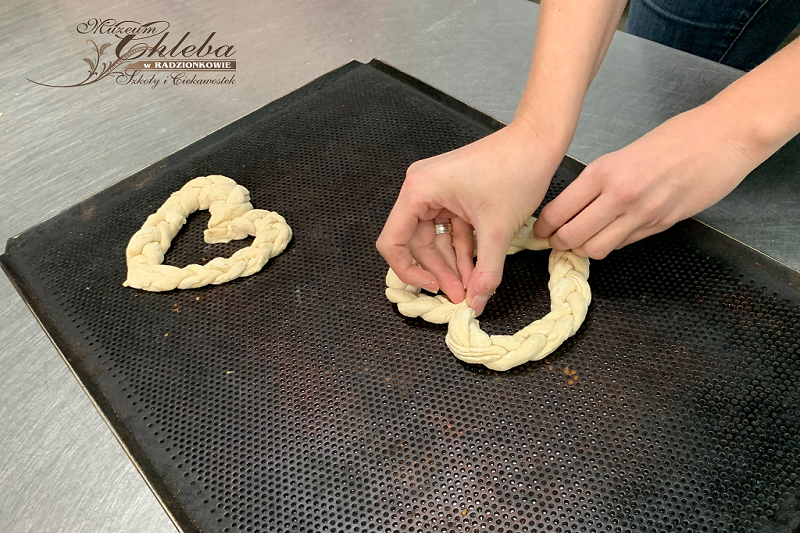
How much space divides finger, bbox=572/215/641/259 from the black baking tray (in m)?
0.13

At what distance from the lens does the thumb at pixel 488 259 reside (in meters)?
0.94

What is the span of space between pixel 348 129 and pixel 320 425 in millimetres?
839

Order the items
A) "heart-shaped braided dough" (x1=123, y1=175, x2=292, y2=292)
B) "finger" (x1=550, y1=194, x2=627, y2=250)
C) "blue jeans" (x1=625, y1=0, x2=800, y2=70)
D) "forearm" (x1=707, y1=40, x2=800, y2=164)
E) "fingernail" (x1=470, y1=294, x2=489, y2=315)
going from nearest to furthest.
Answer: "forearm" (x1=707, y1=40, x2=800, y2=164) < "finger" (x1=550, y1=194, x2=627, y2=250) < "fingernail" (x1=470, y1=294, x2=489, y2=315) < "heart-shaped braided dough" (x1=123, y1=175, x2=292, y2=292) < "blue jeans" (x1=625, y1=0, x2=800, y2=70)

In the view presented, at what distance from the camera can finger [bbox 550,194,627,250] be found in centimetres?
89

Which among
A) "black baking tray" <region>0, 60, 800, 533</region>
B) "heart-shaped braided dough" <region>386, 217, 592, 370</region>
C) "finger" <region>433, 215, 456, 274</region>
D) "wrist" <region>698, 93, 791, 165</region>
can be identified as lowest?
"black baking tray" <region>0, 60, 800, 533</region>

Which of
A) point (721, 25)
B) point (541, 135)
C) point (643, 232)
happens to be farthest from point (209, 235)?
point (721, 25)

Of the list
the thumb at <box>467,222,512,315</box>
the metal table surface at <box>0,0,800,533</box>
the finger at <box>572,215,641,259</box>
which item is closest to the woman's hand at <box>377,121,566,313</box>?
the thumb at <box>467,222,512,315</box>

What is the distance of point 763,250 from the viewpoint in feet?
3.80

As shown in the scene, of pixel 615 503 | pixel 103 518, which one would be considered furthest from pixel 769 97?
pixel 103 518

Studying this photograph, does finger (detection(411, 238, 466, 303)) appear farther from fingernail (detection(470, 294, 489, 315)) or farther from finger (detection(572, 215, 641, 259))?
finger (detection(572, 215, 641, 259))

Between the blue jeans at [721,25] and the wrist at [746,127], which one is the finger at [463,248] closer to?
the wrist at [746,127]

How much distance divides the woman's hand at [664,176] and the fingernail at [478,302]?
22 cm

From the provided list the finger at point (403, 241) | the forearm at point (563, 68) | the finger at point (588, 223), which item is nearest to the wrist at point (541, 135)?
the forearm at point (563, 68)

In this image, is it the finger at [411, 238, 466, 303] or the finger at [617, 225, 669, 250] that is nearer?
the finger at [617, 225, 669, 250]
